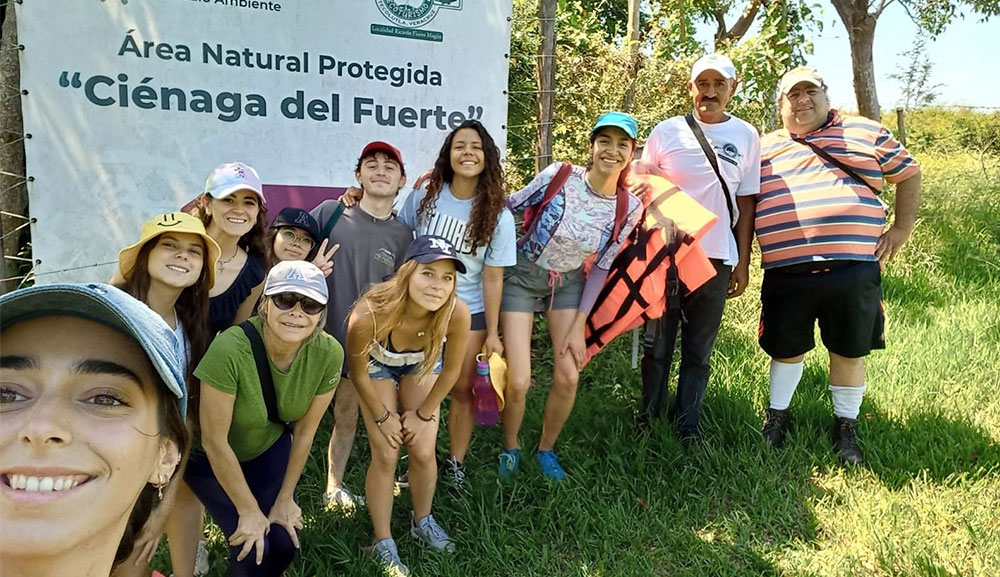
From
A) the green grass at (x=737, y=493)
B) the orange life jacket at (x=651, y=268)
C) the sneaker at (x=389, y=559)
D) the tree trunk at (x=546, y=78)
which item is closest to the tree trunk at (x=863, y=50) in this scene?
the green grass at (x=737, y=493)

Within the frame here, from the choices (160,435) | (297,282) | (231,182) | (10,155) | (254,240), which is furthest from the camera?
(10,155)

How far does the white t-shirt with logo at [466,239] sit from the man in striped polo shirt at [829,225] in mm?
1424

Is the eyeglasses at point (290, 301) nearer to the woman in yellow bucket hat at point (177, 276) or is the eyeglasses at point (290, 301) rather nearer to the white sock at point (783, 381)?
the woman in yellow bucket hat at point (177, 276)

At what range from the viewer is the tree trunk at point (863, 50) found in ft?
27.0

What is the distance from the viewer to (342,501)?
3252 mm

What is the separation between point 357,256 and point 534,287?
0.87 m

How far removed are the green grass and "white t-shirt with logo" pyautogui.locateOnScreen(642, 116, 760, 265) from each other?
1180 millimetres

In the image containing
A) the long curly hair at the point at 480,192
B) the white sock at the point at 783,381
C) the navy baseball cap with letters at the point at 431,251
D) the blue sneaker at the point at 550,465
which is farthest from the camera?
the white sock at the point at 783,381

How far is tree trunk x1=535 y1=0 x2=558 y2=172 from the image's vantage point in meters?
4.30

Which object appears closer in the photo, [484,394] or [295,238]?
[295,238]

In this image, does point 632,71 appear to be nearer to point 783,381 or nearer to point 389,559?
point 783,381

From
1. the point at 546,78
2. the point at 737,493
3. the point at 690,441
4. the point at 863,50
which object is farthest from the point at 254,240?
the point at 863,50

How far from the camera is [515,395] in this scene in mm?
3301

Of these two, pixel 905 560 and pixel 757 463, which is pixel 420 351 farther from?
pixel 905 560
